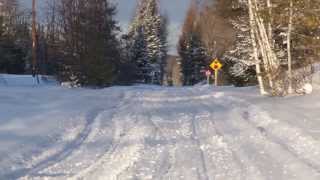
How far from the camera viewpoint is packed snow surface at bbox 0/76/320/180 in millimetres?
8297

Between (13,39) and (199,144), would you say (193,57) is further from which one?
(199,144)

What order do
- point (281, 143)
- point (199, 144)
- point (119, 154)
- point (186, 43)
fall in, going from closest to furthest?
1. point (119, 154)
2. point (281, 143)
3. point (199, 144)
4. point (186, 43)

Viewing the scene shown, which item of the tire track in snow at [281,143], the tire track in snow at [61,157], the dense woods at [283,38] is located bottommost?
the tire track in snow at [61,157]

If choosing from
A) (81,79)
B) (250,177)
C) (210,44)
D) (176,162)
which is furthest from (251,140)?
(210,44)

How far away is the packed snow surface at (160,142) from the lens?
830 cm

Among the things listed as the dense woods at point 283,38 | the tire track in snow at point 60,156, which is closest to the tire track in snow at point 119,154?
the tire track in snow at point 60,156

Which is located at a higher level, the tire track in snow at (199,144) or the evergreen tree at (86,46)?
the evergreen tree at (86,46)

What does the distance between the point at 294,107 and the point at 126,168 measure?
29.2ft

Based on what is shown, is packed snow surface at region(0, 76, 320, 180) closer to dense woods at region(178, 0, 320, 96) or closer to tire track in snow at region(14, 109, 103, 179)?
tire track in snow at region(14, 109, 103, 179)

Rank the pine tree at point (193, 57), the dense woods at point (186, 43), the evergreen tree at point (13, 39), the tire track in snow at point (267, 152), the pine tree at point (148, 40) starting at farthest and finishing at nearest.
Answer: the pine tree at point (193, 57) < the pine tree at point (148, 40) < the evergreen tree at point (13, 39) < the dense woods at point (186, 43) < the tire track in snow at point (267, 152)

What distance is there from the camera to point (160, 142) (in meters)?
10.9

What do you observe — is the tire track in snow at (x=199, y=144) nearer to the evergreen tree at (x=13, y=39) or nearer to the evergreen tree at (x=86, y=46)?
the evergreen tree at (x=86, y=46)

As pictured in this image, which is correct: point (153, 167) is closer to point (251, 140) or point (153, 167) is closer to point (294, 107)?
point (251, 140)

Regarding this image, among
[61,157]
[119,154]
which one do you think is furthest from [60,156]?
[119,154]
